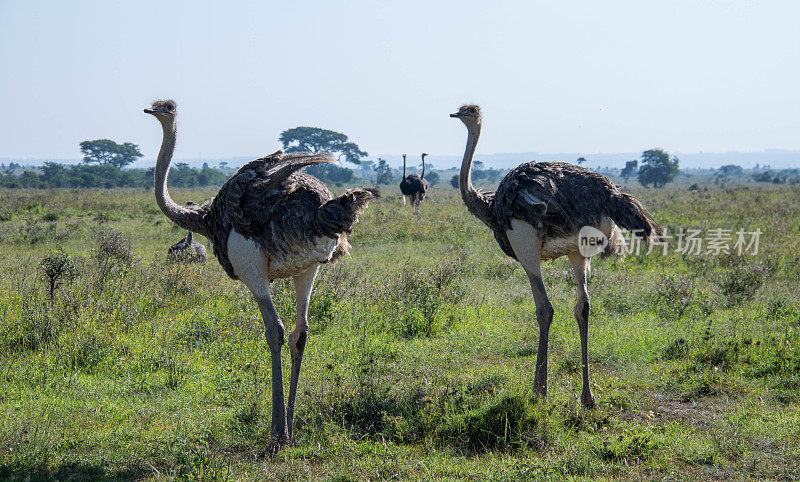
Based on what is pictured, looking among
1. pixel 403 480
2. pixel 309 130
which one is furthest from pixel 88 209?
pixel 309 130

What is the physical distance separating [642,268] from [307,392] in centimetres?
635

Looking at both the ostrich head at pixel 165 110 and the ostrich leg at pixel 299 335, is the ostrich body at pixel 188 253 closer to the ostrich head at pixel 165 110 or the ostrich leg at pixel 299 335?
the ostrich head at pixel 165 110

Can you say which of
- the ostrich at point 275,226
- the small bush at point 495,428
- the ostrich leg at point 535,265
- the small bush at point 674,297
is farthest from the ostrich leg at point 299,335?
the small bush at point 674,297

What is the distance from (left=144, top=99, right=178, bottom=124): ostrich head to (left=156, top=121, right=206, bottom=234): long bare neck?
32 millimetres

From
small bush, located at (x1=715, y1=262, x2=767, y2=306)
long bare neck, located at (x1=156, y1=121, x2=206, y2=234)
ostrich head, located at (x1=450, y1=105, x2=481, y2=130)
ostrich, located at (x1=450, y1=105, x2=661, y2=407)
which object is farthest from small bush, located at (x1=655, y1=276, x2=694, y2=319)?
→ long bare neck, located at (x1=156, y1=121, x2=206, y2=234)

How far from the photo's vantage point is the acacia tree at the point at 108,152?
62.1 metres

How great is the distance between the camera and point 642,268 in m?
9.31

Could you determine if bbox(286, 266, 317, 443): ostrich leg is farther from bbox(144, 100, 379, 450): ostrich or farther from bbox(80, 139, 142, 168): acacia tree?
bbox(80, 139, 142, 168): acacia tree

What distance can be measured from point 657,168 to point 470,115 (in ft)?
197

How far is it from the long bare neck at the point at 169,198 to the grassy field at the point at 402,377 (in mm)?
1293

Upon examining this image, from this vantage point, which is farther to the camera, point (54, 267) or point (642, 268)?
point (642, 268)

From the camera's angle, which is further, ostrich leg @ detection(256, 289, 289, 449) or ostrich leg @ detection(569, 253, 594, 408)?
ostrich leg @ detection(569, 253, 594, 408)

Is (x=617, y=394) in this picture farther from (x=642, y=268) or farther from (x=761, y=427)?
(x=642, y=268)

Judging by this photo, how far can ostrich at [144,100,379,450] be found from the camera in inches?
155
